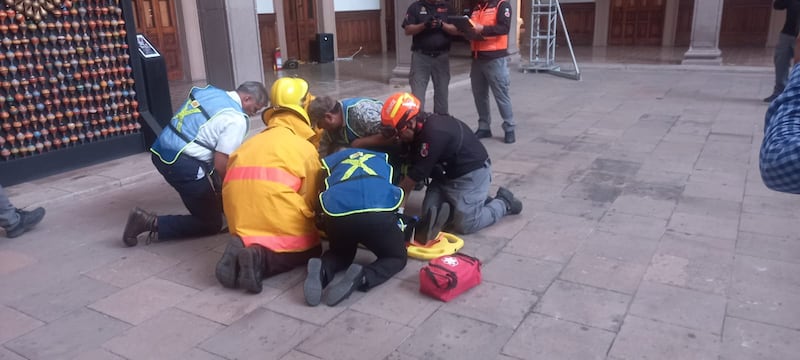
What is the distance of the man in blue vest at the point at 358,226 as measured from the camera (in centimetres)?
325

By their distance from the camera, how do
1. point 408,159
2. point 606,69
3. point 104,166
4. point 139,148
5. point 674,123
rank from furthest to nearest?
point 606,69 < point 674,123 < point 139,148 < point 104,166 < point 408,159

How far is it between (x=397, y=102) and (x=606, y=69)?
9.95 metres

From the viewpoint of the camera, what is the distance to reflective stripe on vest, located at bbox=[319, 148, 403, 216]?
3.26 m

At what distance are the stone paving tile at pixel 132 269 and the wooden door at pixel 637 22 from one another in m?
16.4

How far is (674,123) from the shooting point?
726cm

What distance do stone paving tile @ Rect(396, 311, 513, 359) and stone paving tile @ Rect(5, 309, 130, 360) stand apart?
1480 millimetres

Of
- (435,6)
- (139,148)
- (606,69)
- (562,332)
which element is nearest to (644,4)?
(606,69)

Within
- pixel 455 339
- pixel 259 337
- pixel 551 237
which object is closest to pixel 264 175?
pixel 259 337

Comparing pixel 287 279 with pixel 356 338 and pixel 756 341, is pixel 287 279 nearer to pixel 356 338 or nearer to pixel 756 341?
pixel 356 338

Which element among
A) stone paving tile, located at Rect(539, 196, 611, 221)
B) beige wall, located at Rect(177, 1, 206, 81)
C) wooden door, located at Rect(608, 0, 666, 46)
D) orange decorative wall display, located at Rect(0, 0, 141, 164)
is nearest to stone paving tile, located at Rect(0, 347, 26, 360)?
orange decorative wall display, located at Rect(0, 0, 141, 164)

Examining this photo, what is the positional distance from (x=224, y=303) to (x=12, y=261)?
5.43ft

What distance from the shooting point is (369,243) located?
338 cm

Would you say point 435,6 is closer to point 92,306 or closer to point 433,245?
point 433,245

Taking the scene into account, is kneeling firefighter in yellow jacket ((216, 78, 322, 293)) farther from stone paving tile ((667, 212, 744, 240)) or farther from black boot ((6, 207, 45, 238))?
stone paving tile ((667, 212, 744, 240))
